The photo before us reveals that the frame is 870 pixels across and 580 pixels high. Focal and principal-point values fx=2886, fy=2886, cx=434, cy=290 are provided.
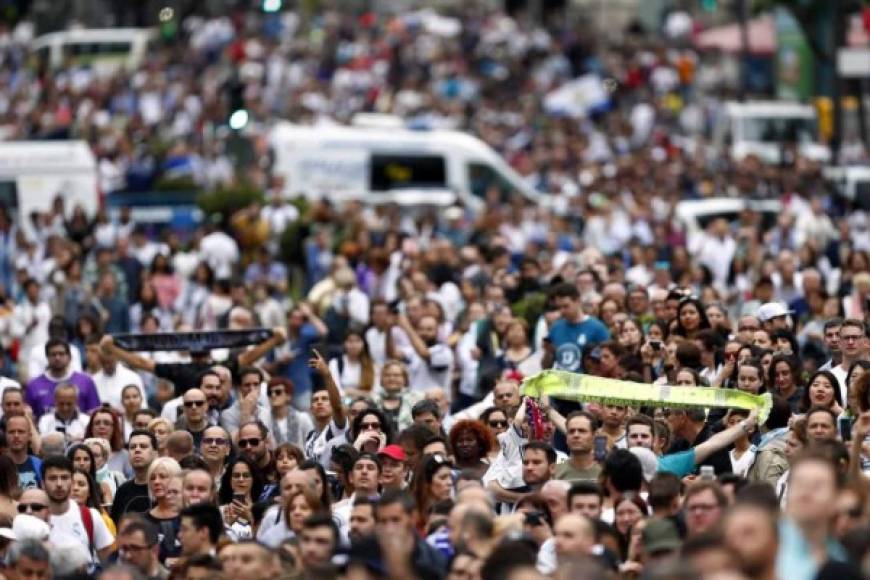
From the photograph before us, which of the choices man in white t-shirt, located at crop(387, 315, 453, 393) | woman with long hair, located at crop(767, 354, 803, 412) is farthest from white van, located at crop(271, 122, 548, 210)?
woman with long hair, located at crop(767, 354, 803, 412)

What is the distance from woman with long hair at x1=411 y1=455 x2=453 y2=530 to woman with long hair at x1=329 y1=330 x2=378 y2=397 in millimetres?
6552

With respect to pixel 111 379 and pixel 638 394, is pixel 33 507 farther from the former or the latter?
pixel 111 379

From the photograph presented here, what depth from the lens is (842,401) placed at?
16.1 meters

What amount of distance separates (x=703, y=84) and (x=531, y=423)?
114 ft

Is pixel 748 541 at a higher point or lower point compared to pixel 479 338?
higher

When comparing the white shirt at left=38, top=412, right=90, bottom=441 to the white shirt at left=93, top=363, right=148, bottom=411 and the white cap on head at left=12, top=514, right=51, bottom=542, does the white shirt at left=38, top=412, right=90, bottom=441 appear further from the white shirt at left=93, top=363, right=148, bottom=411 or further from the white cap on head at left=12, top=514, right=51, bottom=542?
the white cap on head at left=12, top=514, right=51, bottom=542

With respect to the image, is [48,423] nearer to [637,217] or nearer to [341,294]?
[341,294]

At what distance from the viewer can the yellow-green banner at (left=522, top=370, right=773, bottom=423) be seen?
15375mm

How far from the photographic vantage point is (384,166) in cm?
3659

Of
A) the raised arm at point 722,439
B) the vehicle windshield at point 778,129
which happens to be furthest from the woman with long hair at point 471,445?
the vehicle windshield at point 778,129

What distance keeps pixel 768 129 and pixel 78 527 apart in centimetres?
2933

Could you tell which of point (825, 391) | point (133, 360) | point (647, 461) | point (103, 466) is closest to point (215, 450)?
point (103, 466)

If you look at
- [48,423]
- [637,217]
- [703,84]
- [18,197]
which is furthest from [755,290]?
[703,84]

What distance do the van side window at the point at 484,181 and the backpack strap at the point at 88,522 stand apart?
21.9 meters
